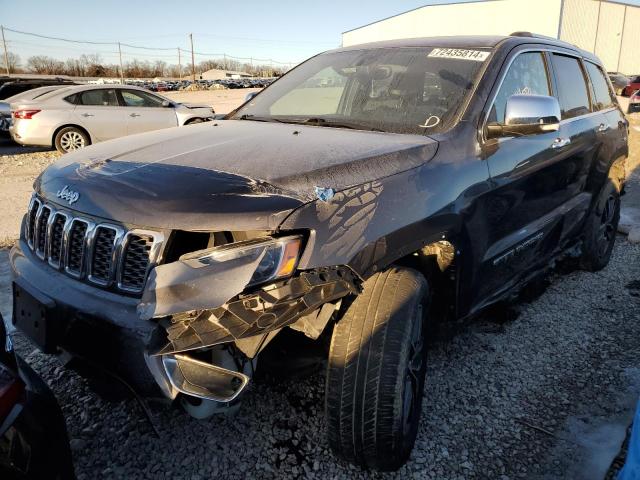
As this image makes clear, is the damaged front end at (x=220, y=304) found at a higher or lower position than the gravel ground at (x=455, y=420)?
higher

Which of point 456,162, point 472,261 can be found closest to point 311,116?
point 456,162

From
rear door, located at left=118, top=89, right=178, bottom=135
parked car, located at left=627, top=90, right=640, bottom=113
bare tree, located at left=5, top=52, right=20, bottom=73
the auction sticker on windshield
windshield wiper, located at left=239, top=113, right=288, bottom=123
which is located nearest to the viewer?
the auction sticker on windshield

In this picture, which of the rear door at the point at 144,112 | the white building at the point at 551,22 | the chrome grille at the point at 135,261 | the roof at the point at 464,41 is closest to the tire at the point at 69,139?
the rear door at the point at 144,112

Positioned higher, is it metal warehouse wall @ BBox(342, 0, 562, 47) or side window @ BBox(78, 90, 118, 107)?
metal warehouse wall @ BBox(342, 0, 562, 47)

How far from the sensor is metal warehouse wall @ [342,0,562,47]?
35938 millimetres

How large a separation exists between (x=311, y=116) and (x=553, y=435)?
210 centimetres

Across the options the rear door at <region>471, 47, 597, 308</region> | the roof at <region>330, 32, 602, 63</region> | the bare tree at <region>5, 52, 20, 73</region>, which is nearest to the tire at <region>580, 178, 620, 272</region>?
the rear door at <region>471, 47, 597, 308</region>

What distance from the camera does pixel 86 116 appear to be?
10930 millimetres

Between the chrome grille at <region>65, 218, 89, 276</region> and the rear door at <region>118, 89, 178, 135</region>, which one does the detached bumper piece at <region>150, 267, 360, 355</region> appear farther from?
the rear door at <region>118, 89, 178, 135</region>

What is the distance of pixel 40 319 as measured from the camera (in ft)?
6.58

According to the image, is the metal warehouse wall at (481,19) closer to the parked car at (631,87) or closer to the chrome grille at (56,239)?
the parked car at (631,87)

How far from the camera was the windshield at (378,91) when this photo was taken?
269 cm

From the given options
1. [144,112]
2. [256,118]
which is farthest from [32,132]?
[256,118]

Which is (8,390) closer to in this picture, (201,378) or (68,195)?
(201,378)
